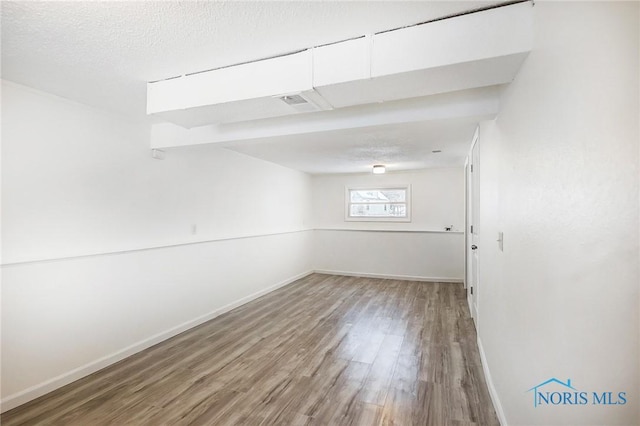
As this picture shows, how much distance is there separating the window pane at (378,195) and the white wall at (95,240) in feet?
10.7

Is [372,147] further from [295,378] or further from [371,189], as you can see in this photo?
[295,378]

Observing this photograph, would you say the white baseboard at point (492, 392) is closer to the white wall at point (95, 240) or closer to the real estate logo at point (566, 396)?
the real estate logo at point (566, 396)

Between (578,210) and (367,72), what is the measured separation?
1.22 meters

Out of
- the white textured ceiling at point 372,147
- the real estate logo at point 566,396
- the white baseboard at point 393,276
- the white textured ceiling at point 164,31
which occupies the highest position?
the white textured ceiling at point 164,31

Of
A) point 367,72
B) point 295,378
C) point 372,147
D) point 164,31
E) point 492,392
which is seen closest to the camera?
point 164,31

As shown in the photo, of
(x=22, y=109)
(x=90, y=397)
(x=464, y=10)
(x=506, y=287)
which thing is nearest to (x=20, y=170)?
(x=22, y=109)

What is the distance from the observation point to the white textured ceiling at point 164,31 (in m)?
1.43

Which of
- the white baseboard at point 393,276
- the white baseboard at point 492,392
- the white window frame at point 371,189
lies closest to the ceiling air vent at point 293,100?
the white baseboard at point 492,392

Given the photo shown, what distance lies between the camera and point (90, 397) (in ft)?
7.45

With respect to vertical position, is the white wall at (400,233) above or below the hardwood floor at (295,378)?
above

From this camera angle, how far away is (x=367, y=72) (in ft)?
5.59

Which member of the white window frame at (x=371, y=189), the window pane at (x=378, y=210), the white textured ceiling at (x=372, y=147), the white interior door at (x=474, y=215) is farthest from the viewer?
the window pane at (x=378, y=210)

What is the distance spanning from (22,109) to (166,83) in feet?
3.68

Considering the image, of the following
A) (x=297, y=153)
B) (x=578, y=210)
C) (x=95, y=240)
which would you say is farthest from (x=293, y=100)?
(x=297, y=153)
